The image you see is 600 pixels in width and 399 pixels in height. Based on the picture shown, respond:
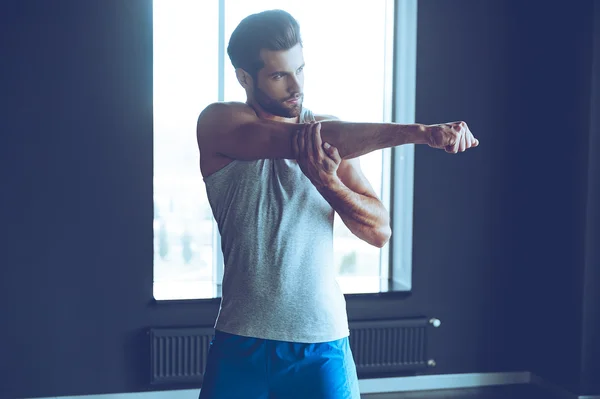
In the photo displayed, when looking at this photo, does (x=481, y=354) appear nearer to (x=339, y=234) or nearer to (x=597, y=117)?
(x=339, y=234)

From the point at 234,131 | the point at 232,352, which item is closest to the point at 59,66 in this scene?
the point at 234,131

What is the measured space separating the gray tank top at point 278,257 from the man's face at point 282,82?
13cm

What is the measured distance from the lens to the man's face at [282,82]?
4.54 feet

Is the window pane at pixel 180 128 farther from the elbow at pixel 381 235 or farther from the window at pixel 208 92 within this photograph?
the elbow at pixel 381 235

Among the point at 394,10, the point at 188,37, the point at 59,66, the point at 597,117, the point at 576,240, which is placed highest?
the point at 394,10

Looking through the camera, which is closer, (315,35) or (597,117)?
(597,117)

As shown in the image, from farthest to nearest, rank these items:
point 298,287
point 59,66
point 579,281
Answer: point 579,281 < point 59,66 < point 298,287

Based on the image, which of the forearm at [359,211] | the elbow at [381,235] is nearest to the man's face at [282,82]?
the forearm at [359,211]

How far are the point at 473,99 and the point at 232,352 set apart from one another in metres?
2.56

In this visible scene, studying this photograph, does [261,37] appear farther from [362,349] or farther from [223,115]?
[362,349]

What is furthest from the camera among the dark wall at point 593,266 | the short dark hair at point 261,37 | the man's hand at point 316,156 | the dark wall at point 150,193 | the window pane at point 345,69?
the window pane at point 345,69

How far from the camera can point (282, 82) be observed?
1.39 metres

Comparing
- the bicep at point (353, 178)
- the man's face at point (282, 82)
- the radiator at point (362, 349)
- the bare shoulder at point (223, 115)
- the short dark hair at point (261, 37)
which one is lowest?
the radiator at point (362, 349)

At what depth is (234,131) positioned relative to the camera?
4.61ft
